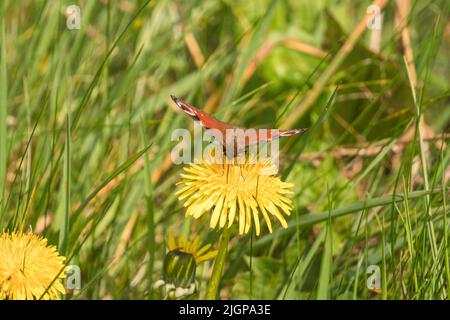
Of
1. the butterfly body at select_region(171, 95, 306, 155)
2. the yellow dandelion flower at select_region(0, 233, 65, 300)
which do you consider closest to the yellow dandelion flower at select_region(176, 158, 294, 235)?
the butterfly body at select_region(171, 95, 306, 155)

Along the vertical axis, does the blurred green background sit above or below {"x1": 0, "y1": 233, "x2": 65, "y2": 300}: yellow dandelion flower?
above

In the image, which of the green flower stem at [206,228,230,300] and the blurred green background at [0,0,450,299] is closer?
the green flower stem at [206,228,230,300]

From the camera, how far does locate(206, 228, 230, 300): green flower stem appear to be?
1.13 metres

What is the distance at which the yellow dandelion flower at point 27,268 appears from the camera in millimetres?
1007

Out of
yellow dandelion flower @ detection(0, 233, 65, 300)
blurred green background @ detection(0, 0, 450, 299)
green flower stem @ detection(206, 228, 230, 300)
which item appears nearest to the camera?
yellow dandelion flower @ detection(0, 233, 65, 300)

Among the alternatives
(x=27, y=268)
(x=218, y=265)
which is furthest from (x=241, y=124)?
(x=27, y=268)

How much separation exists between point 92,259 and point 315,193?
1.57ft

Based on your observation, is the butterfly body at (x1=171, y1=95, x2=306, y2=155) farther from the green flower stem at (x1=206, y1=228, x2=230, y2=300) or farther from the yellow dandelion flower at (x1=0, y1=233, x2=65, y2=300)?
the yellow dandelion flower at (x1=0, y1=233, x2=65, y2=300)

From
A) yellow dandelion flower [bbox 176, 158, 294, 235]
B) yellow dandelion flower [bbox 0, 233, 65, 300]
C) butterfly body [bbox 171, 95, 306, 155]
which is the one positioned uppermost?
butterfly body [bbox 171, 95, 306, 155]

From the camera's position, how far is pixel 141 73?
6.08 ft

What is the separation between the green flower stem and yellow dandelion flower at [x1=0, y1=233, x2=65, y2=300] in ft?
0.70

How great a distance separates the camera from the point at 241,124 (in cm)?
195

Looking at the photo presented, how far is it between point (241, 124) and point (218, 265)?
82 cm
